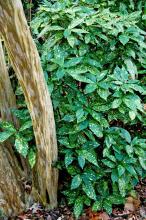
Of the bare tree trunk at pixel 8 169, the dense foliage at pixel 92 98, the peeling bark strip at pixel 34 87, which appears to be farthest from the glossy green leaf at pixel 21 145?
the bare tree trunk at pixel 8 169

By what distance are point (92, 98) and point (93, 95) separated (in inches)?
1.1

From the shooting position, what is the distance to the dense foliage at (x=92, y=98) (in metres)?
3.12

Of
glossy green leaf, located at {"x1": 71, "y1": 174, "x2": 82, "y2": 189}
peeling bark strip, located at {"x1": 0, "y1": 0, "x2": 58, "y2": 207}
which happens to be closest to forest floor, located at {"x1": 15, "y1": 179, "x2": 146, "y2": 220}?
peeling bark strip, located at {"x1": 0, "y1": 0, "x2": 58, "y2": 207}

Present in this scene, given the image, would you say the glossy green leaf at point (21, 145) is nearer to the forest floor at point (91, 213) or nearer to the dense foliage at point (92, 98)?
the dense foliage at point (92, 98)

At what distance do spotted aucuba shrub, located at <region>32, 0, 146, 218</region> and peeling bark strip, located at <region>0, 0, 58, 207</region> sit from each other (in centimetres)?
15

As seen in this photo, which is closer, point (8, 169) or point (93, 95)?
point (93, 95)

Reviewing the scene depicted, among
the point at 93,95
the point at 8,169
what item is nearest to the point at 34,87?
the point at 93,95

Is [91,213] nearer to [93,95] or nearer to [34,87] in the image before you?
[93,95]

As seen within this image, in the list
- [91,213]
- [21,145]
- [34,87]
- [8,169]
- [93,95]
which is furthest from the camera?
[91,213]

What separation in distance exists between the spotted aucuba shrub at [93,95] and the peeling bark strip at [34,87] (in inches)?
6.1

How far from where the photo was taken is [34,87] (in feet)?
9.02

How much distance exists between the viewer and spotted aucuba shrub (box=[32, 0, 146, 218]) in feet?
10.3

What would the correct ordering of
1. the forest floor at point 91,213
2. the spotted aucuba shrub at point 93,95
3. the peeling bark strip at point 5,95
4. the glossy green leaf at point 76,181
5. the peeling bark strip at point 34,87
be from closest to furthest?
the peeling bark strip at point 34,87 < the peeling bark strip at point 5,95 < the spotted aucuba shrub at point 93,95 < the glossy green leaf at point 76,181 < the forest floor at point 91,213

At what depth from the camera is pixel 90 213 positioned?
3.61m
